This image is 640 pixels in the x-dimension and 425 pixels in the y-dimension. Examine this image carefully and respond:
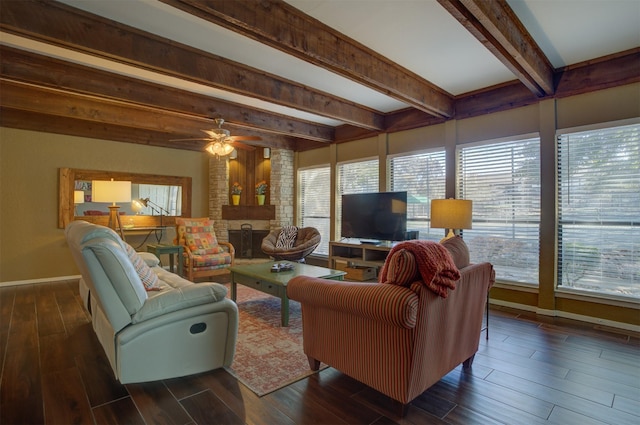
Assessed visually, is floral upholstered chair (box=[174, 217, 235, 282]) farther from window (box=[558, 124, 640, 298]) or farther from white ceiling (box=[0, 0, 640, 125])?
window (box=[558, 124, 640, 298])

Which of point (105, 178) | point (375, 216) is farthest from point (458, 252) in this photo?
point (105, 178)

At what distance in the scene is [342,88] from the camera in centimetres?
425

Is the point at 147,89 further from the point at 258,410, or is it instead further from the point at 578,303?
the point at 578,303

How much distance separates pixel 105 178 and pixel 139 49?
148 inches

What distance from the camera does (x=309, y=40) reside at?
8.78 feet

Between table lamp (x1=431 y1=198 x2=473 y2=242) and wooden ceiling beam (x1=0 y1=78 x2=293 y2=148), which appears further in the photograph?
wooden ceiling beam (x1=0 y1=78 x2=293 y2=148)

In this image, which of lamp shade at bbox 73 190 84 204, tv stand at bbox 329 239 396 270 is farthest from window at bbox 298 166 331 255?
lamp shade at bbox 73 190 84 204

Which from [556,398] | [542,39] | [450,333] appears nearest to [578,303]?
[556,398]

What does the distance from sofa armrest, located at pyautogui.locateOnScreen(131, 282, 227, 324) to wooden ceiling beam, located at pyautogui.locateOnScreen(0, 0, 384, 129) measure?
207cm

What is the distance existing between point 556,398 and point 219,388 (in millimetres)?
2174

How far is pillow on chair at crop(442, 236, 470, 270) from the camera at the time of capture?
2271mm

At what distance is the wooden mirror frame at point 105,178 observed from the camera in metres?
5.43

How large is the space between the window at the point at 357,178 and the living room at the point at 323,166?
0.08m

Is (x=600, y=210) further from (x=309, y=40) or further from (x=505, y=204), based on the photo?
(x=309, y=40)
